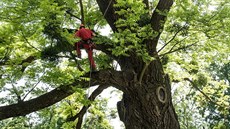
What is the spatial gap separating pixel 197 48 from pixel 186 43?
243 millimetres

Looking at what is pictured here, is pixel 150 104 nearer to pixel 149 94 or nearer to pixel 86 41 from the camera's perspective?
pixel 149 94

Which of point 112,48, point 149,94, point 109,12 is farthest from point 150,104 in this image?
point 109,12

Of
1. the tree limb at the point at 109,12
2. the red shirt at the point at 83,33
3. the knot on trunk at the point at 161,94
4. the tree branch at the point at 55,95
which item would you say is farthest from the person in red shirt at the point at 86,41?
the knot on trunk at the point at 161,94

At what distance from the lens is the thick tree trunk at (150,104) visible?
19.6ft

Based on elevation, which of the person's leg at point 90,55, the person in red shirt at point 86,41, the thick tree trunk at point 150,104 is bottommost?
the thick tree trunk at point 150,104

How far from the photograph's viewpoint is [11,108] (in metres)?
5.66

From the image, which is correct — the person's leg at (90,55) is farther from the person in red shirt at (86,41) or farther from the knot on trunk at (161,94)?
the knot on trunk at (161,94)

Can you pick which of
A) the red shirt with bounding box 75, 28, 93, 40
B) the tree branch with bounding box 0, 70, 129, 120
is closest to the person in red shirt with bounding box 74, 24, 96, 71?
the red shirt with bounding box 75, 28, 93, 40

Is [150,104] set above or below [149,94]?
below

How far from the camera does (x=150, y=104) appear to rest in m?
6.03

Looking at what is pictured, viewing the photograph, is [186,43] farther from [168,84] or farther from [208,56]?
[208,56]

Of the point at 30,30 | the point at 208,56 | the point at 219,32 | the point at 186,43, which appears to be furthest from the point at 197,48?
the point at 30,30

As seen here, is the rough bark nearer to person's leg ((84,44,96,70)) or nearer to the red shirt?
person's leg ((84,44,96,70))

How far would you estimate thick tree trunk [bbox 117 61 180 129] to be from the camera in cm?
596
